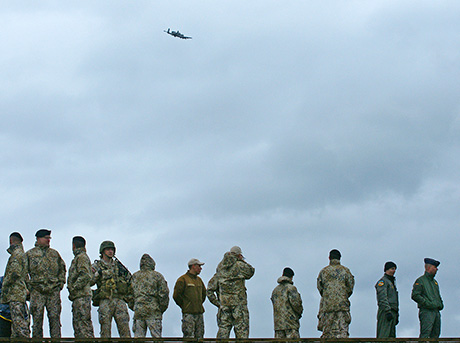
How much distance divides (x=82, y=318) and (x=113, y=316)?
1.19 metres

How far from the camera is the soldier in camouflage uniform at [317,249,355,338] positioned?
18.5 meters

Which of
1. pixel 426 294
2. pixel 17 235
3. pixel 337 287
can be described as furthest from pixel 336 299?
pixel 17 235

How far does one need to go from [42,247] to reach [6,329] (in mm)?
2062

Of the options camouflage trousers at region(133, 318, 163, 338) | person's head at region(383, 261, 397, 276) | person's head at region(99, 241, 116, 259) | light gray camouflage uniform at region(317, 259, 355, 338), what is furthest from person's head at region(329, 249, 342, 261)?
person's head at region(99, 241, 116, 259)

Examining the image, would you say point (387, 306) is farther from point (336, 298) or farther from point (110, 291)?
point (110, 291)

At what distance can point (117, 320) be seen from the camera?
18.0 metres

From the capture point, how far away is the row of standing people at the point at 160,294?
55.4 ft

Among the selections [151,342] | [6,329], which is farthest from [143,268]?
[6,329]

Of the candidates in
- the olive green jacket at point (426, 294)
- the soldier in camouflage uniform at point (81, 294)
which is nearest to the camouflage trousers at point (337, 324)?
the olive green jacket at point (426, 294)

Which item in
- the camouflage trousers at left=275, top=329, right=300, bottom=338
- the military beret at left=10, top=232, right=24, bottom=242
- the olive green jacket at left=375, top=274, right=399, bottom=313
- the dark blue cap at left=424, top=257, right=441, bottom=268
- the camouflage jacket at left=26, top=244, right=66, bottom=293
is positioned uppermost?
the military beret at left=10, top=232, right=24, bottom=242

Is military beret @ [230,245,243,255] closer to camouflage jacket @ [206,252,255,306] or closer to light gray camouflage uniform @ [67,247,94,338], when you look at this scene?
camouflage jacket @ [206,252,255,306]

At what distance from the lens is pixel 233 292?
1888 centimetres

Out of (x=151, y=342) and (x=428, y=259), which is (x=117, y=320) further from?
(x=428, y=259)

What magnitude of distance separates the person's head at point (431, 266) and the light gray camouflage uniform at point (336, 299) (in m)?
1.95
